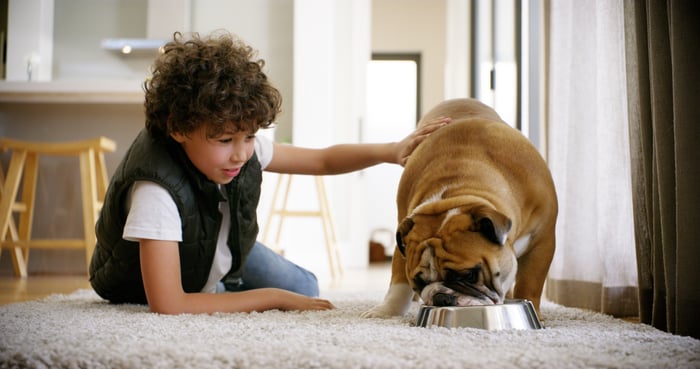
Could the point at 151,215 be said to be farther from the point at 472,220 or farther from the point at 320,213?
the point at 320,213

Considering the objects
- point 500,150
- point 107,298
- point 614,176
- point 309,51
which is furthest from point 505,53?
point 107,298

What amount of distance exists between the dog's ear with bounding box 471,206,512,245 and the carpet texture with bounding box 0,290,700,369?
0.19 m

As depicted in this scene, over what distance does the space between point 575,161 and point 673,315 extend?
0.96 meters

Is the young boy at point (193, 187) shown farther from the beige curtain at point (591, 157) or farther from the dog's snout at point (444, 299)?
the beige curtain at point (591, 157)

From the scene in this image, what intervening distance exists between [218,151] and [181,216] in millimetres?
171

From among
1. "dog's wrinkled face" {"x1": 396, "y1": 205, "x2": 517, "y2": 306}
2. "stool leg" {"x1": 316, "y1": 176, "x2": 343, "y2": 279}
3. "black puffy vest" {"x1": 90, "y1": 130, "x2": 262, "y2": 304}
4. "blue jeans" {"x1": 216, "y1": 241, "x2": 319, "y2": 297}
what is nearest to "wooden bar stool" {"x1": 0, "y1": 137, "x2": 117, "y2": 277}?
"stool leg" {"x1": 316, "y1": 176, "x2": 343, "y2": 279}

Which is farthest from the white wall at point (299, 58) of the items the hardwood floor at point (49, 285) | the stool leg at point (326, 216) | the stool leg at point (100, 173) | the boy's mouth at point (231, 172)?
the boy's mouth at point (231, 172)

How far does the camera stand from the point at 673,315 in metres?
1.43

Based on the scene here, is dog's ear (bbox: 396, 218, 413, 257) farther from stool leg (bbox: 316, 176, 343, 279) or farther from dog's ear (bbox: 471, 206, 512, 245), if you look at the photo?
stool leg (bbox: 316, 176, 343, 279)

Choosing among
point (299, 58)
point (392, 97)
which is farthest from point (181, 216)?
point (392, 97)

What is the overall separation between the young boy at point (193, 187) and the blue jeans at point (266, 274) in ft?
0.96

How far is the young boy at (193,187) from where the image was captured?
1530 millimetres

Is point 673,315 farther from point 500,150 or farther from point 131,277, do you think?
point 131,277

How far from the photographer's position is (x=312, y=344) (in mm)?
1109
